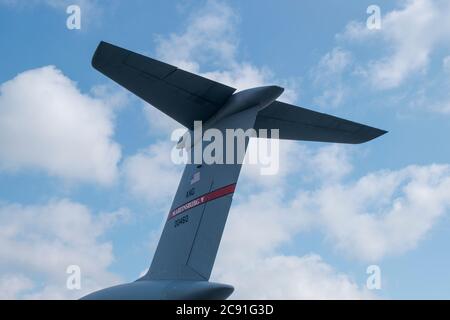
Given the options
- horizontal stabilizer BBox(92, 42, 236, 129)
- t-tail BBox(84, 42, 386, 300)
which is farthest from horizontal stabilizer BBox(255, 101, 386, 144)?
horizontal stabilizer BBox(92, 42, 236, 129)

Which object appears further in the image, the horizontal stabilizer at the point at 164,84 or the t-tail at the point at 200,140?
the horizontal stabilizer at the point at 164,84

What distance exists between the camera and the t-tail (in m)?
5.72

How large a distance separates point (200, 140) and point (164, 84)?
1.08 m

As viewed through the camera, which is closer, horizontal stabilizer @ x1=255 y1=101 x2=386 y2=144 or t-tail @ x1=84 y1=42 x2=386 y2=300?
t-tail @ x1=84 y1=42 x2=386 y2=300

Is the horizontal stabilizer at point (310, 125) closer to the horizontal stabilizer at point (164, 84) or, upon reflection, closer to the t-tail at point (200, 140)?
the t-tail at point (200, 140)

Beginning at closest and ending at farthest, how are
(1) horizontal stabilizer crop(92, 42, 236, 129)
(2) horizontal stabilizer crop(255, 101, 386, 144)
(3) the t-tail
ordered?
(3) the t-tail, (1) horizontal stabilizer crop(92, 42, 236, 129), (2) horizontal stabilizer crop(255, 101, 386, 144)

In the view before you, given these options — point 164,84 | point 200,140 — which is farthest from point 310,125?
point 164,84

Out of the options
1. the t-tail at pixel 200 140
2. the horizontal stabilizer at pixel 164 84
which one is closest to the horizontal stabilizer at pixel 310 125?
the t-tail at pixel 200 140

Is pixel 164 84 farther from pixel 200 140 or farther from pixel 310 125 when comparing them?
pixel 310 125

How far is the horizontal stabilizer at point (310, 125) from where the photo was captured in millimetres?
7082

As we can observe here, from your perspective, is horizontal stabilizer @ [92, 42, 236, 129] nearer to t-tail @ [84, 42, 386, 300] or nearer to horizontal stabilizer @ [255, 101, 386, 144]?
t-tail @ [84, 42, 386, 300]

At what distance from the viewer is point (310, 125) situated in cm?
718

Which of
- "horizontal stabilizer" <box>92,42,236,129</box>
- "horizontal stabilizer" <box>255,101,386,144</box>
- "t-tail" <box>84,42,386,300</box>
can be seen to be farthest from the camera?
"horizontal stabilizer" <box>255,101,386,144</box>

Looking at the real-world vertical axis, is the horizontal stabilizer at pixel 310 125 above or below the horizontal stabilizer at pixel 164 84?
below
